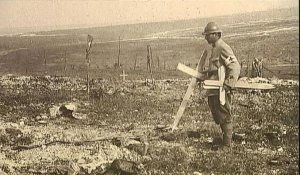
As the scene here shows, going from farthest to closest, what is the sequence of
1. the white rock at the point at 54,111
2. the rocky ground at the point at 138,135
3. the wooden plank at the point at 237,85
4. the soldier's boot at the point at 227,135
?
the white rock at the point at 54,111 < the soldier's boot at the point at 227,135 < the wooden plank at the point at 237,85 < the rocky ground at the point at 138,135

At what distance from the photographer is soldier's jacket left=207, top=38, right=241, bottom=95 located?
18.5 ft

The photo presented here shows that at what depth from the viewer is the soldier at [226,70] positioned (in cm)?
566

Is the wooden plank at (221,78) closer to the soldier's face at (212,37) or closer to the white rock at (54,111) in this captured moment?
the soldier's face at (212,37)

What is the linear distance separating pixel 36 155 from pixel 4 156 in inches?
19.7

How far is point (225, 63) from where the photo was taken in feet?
18.6

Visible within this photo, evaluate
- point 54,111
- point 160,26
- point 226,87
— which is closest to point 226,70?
point 226,87

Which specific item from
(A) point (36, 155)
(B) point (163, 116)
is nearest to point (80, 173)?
(A) point (36, 155)

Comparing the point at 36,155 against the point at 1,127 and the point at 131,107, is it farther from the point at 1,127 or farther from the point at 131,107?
the point at 131,107

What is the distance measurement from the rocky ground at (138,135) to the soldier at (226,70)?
0.37m

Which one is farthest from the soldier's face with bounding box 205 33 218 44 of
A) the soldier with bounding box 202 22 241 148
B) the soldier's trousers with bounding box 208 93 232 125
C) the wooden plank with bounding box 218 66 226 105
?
the soldier's trousers with bounding box 208 93 232 125

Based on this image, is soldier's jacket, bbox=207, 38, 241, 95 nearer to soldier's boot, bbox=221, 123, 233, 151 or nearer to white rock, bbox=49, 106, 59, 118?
soldier's boot, bbox=221, 123, 233, 151

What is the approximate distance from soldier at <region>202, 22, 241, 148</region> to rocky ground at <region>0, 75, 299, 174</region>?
1.22 feet

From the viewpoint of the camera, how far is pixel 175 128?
6.75 metres

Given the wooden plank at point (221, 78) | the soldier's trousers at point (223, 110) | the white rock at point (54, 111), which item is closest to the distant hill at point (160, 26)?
the wooden plank at point (221, 78)
